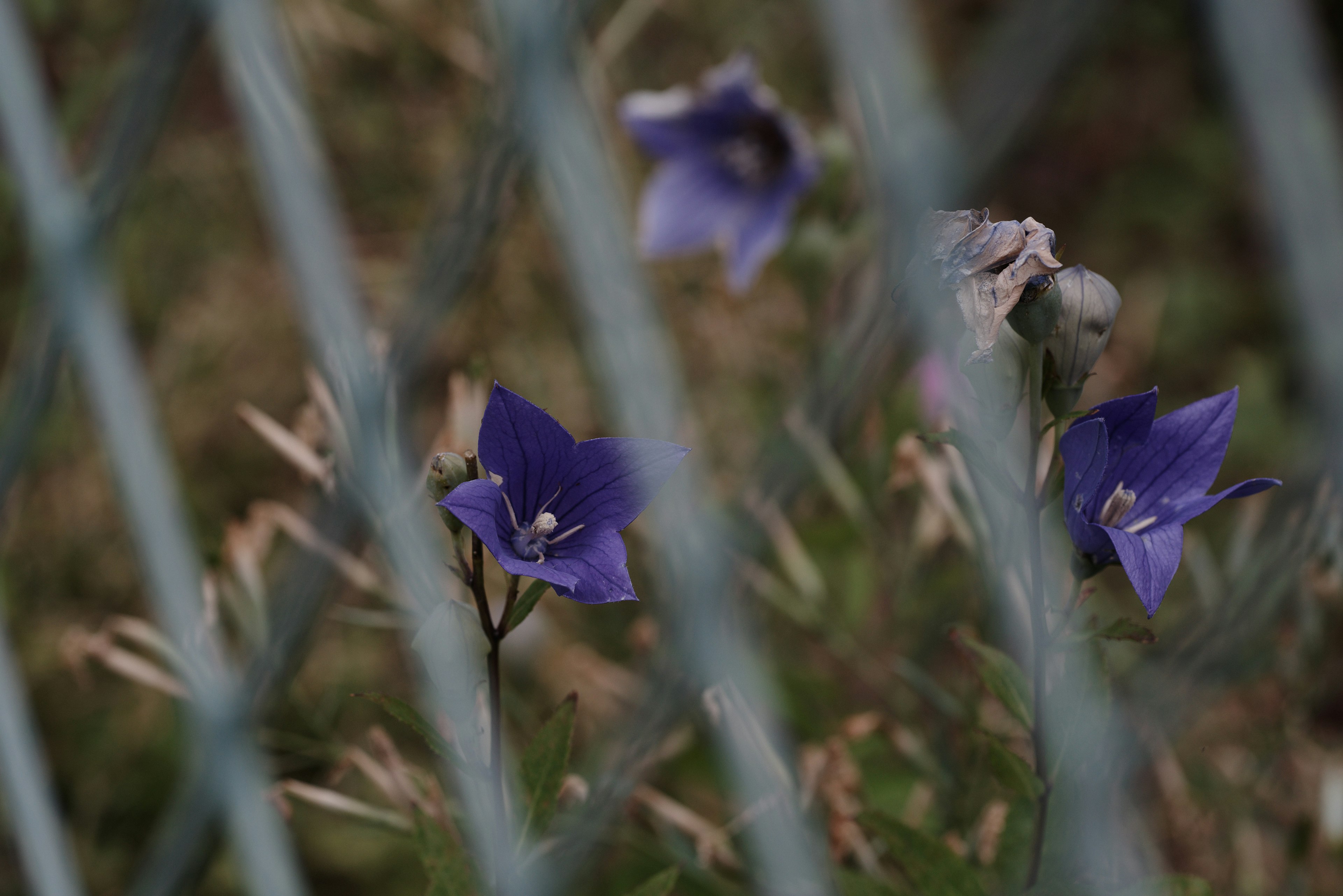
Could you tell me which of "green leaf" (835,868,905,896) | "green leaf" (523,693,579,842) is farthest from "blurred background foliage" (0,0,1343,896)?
"green leaf" (523,693,579,842)

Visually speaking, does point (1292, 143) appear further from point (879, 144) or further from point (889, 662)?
point (889, 662)

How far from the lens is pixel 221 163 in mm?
1504

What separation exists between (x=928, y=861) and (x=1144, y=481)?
18 centimetres

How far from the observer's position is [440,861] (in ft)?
1.47

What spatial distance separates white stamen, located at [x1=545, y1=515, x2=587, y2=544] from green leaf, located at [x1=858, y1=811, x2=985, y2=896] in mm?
170

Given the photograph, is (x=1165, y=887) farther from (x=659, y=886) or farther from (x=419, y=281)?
(x=419, y=281)

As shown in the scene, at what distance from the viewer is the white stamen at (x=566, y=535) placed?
17.6 inches

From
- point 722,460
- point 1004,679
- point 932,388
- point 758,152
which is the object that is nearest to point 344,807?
point 1004,679

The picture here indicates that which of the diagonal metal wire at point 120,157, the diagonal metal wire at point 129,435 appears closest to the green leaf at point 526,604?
the diagonal metal wire at point 129,435

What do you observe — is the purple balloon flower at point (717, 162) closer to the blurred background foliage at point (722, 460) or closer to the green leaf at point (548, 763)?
the blurred background foliage at point (722, 460)

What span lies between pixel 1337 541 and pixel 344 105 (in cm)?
126

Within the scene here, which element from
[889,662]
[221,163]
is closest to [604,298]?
[889,662]

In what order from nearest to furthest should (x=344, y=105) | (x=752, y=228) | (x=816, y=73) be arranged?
(x=752, y=228), (x=344, y=105), (x=816, y=73)

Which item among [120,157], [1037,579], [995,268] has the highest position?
[120,157]
